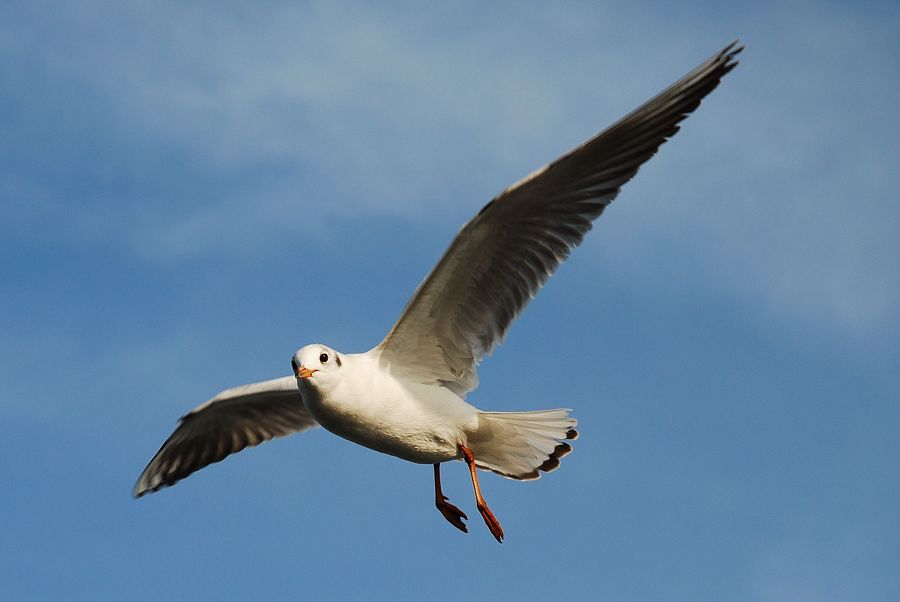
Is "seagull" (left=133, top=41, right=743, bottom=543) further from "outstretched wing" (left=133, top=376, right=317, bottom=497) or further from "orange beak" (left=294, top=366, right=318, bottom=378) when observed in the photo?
"outstretched wing" (left=133, top=376, right=317, bottom=497)

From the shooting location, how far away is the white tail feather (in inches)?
388

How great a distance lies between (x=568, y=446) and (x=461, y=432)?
1.06m

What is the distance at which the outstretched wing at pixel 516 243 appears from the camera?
8.77 meters

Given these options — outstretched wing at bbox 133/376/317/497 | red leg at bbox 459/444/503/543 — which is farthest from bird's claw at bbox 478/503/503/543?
outstretched wing at bbox 133/376/317/497

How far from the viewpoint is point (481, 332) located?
31.1 feet

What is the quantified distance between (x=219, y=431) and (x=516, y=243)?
4.07 meters

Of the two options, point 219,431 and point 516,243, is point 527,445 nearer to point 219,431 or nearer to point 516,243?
point 516,243

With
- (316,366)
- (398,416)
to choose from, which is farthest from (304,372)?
(398,416)

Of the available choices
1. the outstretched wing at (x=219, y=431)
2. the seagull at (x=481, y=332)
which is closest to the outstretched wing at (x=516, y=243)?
the seagull at (x=481, y=332)

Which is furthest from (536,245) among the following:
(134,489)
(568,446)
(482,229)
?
(134,489)

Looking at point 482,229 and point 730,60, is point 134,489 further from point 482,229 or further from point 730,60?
point 730,60

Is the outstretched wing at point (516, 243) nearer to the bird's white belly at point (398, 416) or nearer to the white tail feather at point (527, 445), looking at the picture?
the bird's white belly at point (398, 416)

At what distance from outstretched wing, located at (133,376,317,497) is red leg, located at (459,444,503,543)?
1.98 metres

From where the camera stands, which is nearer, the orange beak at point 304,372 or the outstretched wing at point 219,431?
the orange beak at point 304,372
